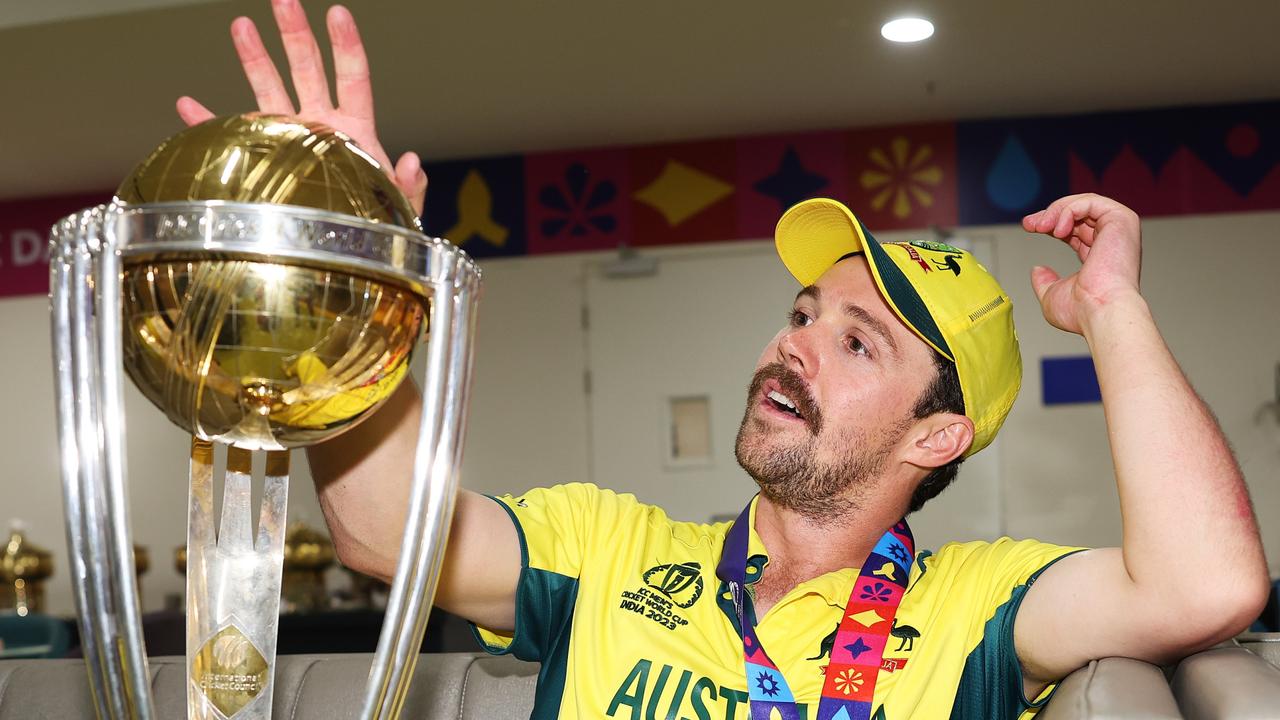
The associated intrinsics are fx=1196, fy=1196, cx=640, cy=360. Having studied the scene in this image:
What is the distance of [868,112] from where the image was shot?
4934 millimetres

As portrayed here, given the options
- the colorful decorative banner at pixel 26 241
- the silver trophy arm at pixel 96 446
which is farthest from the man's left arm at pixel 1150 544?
the colorful decorative banner at pixel 26 241

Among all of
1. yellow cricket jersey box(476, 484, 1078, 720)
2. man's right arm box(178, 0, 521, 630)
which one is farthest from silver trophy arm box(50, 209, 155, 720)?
yellow cricket jersey box(476, 484, 1078, 720)

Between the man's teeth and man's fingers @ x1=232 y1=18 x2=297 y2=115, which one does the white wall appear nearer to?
the man's teeth

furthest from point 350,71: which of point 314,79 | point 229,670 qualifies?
point 229,670

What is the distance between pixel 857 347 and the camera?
1528 millimetres

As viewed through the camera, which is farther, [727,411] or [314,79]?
[727,411]

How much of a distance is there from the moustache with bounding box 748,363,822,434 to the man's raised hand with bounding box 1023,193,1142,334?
0.30 m

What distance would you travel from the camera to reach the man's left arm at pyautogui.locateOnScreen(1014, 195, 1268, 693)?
3.75 ft

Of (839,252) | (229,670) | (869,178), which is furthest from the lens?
→ (869,178)

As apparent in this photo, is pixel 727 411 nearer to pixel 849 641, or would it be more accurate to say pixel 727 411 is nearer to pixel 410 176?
pixel 849 641

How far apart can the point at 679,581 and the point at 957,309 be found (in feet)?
1.59

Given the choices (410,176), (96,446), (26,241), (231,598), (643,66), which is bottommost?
(231,598)

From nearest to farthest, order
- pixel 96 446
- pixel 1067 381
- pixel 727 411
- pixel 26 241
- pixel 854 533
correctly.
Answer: pixel 96 446 < pixel 854 533 < pixel 1067 381 < pixel 727 411 < pixel 26 241

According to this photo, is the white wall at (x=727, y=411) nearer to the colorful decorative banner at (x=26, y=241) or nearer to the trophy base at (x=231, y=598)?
the colorful decorative banner at (x=26, y=241)
